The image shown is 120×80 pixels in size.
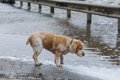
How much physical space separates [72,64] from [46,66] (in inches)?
28.2

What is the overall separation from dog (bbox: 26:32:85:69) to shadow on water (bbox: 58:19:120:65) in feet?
4.17

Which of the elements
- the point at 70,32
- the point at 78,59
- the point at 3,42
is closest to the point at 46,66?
the point at 78,59

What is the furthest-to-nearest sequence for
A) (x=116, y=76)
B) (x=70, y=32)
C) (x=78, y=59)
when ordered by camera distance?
(x=70, y=32) → (x=78, y=59) → (x=116, y=76)

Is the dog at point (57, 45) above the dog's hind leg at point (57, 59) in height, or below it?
above

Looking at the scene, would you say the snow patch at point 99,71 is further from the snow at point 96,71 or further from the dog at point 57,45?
the dog at point 57,45

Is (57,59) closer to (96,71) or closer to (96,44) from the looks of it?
(96,71)

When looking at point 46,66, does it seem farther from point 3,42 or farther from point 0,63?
point 3,42

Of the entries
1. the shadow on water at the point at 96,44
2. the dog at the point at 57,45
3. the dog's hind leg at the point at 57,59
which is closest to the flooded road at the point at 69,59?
the shadow on water at the point at 96,44

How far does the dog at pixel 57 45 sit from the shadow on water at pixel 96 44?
50.1 inches

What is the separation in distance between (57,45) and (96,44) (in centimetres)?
370

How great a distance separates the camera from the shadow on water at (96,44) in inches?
401

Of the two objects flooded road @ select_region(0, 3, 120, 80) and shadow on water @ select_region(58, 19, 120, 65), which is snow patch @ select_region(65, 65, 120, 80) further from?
shadow on water @ select_region(58, 19, 120, 65)

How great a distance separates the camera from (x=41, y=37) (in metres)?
8.66

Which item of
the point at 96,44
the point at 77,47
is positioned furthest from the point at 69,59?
the point at 96,44
